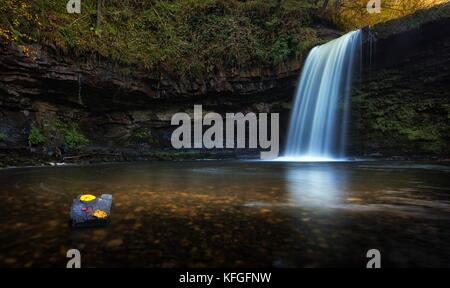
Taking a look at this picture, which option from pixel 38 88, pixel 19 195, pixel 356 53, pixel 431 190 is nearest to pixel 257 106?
pixel 356 53

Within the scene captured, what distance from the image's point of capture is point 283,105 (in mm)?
18078

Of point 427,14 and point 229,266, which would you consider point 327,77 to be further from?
point 229,266

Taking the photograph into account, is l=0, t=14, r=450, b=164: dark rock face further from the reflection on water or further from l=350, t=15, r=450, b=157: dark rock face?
the reflection on water

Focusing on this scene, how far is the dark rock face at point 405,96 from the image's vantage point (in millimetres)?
14445

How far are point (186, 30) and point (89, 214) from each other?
1636 centimetres

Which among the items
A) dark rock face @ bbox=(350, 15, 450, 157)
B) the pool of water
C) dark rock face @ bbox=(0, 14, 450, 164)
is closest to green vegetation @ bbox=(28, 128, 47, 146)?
dark rock face @ bbox=(0, 14, 450, 164)

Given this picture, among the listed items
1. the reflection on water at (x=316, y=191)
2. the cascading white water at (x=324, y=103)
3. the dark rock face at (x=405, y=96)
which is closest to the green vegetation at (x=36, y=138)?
the cascading white water at (x=324, y=103)

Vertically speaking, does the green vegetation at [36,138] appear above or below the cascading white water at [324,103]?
below

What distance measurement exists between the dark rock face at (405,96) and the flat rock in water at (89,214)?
14008mm

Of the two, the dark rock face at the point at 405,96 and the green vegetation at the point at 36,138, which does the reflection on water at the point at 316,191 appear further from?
the green vegetation at the point at 36,138

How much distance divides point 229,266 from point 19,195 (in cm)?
→ 452

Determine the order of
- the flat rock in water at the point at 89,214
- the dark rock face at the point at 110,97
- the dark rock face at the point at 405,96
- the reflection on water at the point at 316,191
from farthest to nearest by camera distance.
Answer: the dark rock face at the point at 405,96 → the dark rock face at the point at 110,97 → the reflection on water at the point at 316,191 → the flat rock in water at the point at 89,214

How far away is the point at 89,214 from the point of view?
12.2 feet

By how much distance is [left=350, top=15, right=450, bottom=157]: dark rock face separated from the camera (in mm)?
14445
